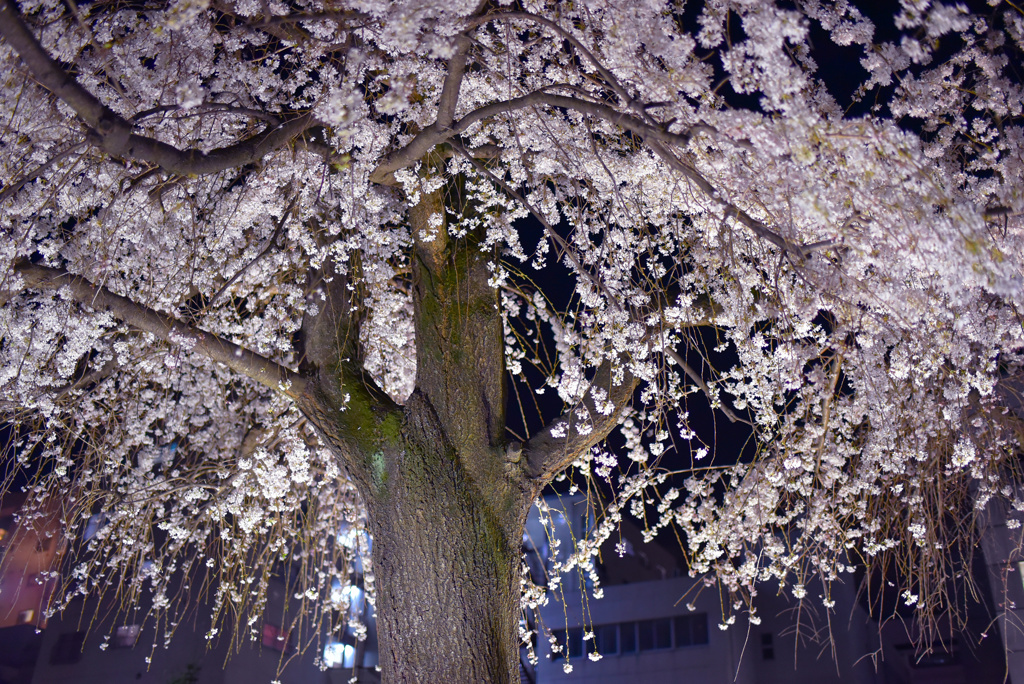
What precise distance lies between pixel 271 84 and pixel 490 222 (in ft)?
5.16

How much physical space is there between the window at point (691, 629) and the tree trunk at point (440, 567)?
778 inches

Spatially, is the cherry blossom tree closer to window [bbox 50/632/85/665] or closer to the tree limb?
the tree limb

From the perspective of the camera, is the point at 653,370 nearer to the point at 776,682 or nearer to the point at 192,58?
the point at 192,58

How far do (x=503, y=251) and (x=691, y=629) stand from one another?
20.1 meters

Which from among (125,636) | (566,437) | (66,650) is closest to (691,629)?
(125,636)

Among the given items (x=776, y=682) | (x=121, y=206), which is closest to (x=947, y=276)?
(x=121, y=206)

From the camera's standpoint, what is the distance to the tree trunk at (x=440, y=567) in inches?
128

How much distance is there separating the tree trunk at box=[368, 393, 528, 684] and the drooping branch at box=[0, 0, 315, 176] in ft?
5.49

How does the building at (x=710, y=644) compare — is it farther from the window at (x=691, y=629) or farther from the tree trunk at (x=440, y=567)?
the tree trunk at (x=440, y=567)

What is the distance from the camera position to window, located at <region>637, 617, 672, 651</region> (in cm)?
2145

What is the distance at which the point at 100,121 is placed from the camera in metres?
2.51

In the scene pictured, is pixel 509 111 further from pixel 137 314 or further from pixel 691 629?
pixel 691 629

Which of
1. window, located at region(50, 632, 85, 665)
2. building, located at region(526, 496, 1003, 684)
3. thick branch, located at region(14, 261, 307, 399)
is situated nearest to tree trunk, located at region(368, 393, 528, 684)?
thick branch, located at region(14, 261, 307, 399)

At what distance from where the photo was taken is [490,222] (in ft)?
14.5
